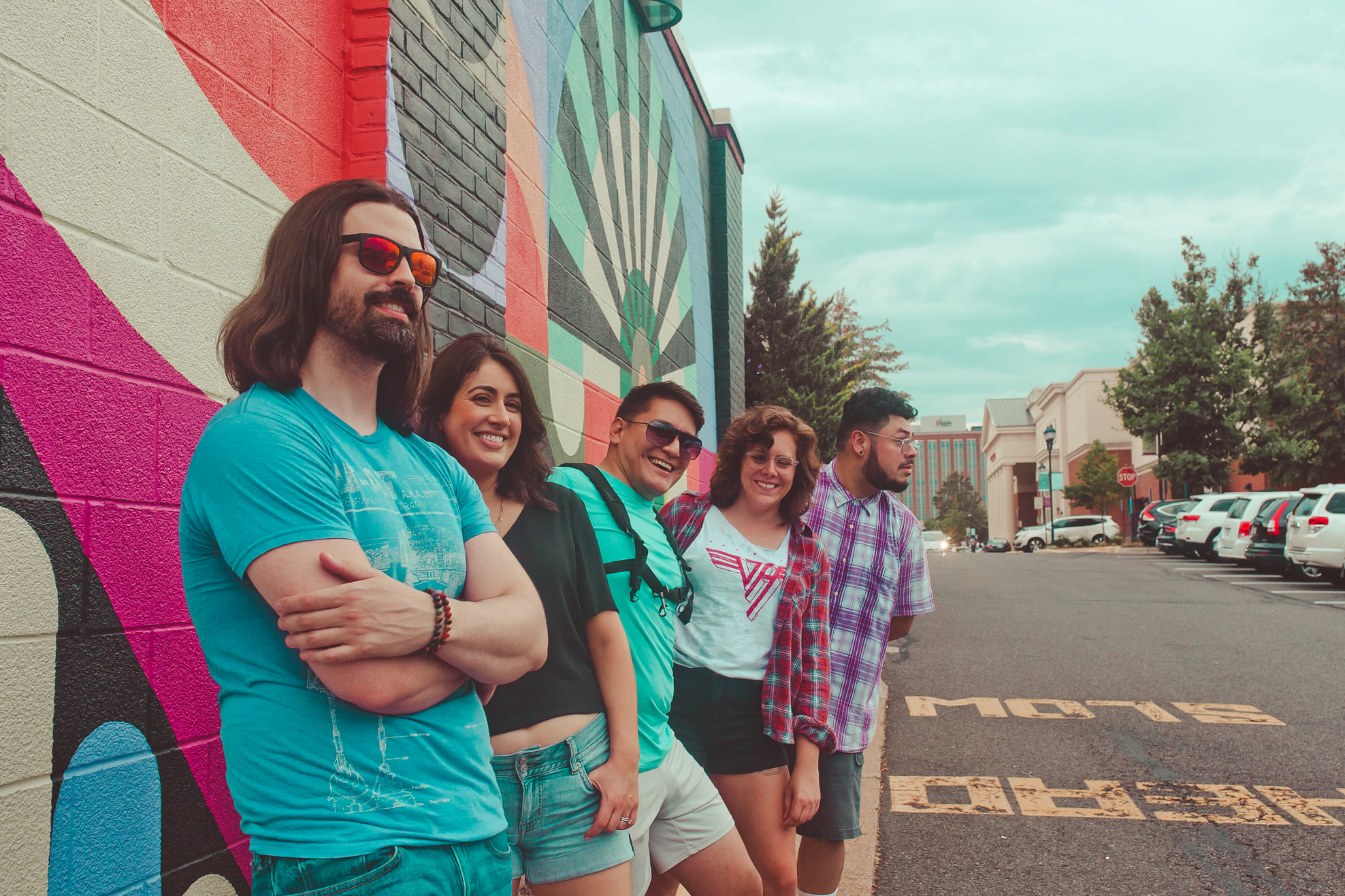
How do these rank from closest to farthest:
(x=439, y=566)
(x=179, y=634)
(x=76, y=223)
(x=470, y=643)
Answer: (x=470, y=643)
(x=439, y=566)
(x=76, y=223)
(x=179, y=634)

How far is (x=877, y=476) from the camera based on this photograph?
11.8ft

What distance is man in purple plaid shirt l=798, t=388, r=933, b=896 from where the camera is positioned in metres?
3.28

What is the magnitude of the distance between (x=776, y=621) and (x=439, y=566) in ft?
5.12

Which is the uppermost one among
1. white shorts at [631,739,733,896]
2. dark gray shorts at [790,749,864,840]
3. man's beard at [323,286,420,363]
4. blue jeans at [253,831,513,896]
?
man's beard at [323,286,420,363]

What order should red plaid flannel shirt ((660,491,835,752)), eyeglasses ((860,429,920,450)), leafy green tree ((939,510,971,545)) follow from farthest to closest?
leafy green tree ((939,510,971,545)) → eyeglasses ((860,429,920,450)) → red plaid flannel shirt ((660,491,835,752))

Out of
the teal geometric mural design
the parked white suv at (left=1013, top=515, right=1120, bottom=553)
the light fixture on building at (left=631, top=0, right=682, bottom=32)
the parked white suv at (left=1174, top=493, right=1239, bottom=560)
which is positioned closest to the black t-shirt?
the teal geometric mural design

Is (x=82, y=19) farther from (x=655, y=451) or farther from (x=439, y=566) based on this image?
(x=655, y=451)

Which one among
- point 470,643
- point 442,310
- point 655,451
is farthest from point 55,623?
point 442,310

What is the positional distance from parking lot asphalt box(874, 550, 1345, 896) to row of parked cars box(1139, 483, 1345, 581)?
4154 mm

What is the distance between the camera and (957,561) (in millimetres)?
29688

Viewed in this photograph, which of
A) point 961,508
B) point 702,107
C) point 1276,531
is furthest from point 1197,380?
point 961,508

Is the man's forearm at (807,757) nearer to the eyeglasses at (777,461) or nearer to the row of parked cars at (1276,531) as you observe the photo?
the eyeglasses at (777,461)

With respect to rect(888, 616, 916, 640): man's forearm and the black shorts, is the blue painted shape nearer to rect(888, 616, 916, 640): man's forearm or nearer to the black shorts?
the black shorts

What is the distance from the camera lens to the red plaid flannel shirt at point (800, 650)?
2.95 meters
